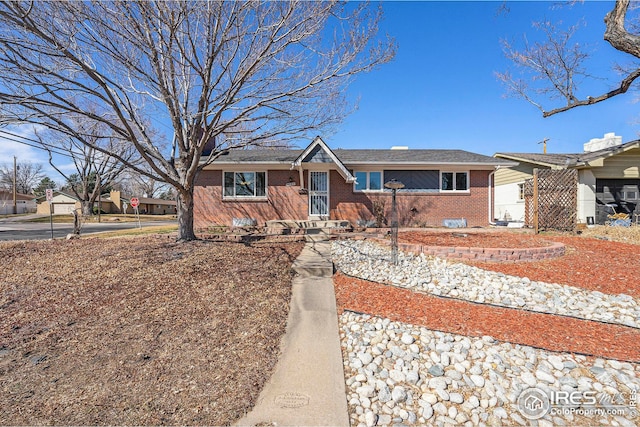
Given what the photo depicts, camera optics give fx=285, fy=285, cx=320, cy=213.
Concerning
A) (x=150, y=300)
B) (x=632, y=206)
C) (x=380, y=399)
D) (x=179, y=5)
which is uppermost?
(x=179, y=5)

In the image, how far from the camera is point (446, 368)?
2.78 m

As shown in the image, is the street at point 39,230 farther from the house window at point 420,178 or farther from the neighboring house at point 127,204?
the neighboring house at point 127,204

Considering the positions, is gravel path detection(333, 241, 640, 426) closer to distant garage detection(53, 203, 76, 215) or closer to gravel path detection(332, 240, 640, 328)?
gravel path detection(332, 240, 640, 328)

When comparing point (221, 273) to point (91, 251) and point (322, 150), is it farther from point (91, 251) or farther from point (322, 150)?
point (322, 150)

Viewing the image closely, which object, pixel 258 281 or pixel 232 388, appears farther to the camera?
pixel 258 281

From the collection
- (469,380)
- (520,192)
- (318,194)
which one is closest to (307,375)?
(469,380)

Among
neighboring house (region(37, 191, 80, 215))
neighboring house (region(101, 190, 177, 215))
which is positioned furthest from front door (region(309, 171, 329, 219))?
neighboring house (region(37, 191, 80, 215))

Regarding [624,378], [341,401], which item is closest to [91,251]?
[341,401]

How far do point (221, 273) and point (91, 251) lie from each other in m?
3.88

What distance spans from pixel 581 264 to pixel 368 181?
834 cm

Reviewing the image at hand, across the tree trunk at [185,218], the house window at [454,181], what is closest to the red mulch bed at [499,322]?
the tree trunk at [185,218]

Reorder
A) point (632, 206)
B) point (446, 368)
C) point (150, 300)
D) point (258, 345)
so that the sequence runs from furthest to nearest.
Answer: point (632, 206), point (150, 300), point (258, 345), point (446, 368)

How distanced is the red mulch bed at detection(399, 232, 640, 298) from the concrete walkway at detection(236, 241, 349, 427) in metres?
4.09

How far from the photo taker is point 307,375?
8.83ft
